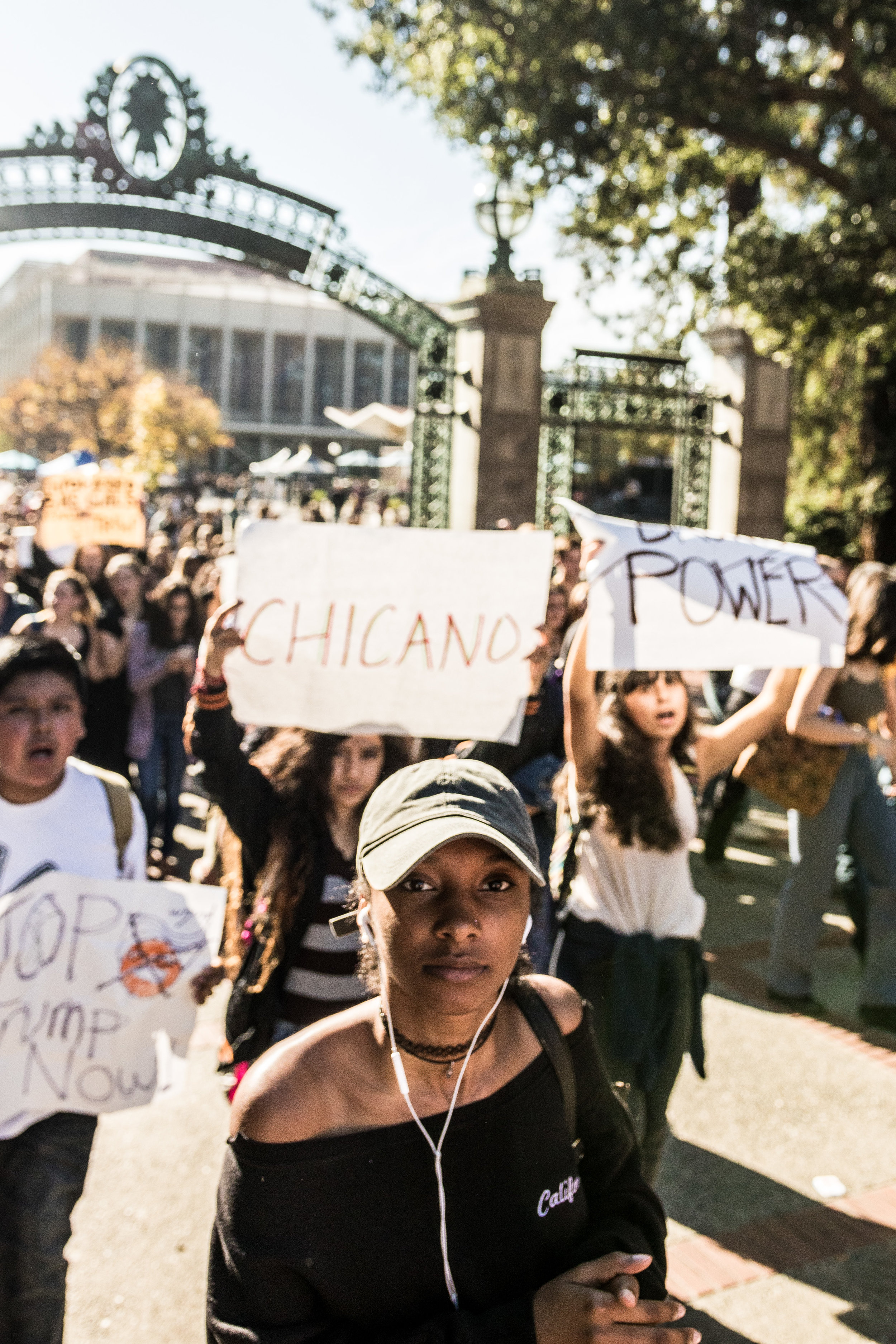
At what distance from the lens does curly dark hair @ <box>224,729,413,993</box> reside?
9.35 ft

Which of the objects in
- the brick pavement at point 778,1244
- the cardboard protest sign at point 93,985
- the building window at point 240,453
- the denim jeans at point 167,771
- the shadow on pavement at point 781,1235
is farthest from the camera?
the building window at point 240,453

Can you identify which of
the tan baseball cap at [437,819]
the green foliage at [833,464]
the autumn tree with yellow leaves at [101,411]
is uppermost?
the autumn tree with yellow leaves at [101,411]

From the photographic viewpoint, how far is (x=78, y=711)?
2854 mm

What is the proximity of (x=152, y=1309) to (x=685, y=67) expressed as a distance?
471 inches

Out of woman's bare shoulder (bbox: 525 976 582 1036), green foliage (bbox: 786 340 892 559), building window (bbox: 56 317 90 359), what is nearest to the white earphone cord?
woman's bare shoulder (bbox: 525 976 582 1036)

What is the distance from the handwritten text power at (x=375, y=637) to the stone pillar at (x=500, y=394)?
811 centimetres

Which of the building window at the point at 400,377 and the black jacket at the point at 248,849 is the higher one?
the building window at the point at 400,377

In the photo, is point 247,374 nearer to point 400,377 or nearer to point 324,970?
point 400,377

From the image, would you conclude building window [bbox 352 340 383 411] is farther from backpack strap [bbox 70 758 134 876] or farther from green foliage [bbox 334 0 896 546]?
backpack strap [bbox 70 758 134 876]

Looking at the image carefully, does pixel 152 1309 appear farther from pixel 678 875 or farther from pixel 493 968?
pixel 493 968

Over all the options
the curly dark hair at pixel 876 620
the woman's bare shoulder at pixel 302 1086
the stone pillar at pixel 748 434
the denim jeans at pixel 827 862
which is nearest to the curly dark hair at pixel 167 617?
the denim jeans at pixel 827 862

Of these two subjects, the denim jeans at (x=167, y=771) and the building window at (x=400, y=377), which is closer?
the denim jeans at (x=167, y=771)

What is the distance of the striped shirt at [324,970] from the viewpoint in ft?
9.11

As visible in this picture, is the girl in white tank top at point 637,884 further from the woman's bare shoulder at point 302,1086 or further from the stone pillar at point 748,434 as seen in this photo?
the stone pillar at point 748,434
